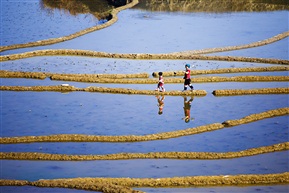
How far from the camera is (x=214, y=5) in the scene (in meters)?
35.1

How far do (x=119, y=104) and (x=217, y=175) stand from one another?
551 cm

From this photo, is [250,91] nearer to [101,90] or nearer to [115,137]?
[101,90]

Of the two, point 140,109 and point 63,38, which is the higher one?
point 63,38

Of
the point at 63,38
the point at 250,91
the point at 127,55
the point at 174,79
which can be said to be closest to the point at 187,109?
the point at 250,91

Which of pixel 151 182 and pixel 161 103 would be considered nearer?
pixel 151 182

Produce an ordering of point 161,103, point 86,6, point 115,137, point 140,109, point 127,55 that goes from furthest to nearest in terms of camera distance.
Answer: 1. point 86,6
2. point 127,55
3. point 161,103
4. point 140,109
5. point 115,137

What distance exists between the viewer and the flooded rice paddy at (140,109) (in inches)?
450

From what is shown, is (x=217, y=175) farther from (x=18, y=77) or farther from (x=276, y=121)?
(x=18, y=77)

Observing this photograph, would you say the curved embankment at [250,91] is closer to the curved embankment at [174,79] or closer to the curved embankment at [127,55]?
the curved embankment at [174,79]

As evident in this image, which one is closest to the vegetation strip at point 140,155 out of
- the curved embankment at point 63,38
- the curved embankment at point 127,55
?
the curved embankment at point 127,55

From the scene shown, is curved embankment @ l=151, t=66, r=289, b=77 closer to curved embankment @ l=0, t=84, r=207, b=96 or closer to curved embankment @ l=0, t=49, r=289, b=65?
curved embankment @ l=0, t=49, r=289, b=65

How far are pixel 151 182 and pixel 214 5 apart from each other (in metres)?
25.8

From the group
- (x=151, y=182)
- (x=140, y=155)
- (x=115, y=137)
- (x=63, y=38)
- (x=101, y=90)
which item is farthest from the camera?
Result: (x=63, y=38)

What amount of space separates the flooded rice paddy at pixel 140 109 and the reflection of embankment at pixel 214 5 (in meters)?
5.01
